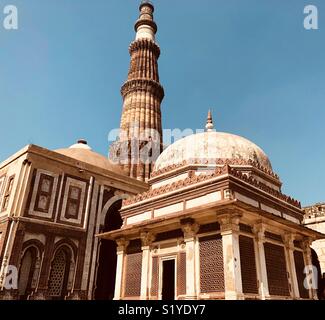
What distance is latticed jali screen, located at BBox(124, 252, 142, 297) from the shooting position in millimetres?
12500

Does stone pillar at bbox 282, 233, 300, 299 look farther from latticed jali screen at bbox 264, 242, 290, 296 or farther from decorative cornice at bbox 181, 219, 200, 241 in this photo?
decorative cornice at bbox 181, 219, 200, 241

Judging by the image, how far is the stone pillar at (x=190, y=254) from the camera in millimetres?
10352

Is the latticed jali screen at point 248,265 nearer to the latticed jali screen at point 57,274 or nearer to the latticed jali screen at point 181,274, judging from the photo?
the latticed jali screen at point 181,274

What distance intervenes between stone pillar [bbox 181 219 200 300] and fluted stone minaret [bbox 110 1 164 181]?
59.8ft

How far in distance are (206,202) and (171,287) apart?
4.37 m

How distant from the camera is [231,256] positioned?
9.58 m

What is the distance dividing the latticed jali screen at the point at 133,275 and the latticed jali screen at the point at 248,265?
445cm

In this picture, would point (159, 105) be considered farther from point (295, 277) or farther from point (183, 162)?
point (295, 277)

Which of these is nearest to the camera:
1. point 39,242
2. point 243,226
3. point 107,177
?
point 243,226

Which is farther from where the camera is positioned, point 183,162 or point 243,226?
point 183,162

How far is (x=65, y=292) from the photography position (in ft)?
52.4

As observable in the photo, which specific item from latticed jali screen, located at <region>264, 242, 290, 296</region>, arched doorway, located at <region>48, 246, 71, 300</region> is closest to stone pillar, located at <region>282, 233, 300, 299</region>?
latticed jali screen, located at <region>264, 242, 290, 296</region>

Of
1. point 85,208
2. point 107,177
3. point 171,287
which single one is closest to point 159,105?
point 107,177

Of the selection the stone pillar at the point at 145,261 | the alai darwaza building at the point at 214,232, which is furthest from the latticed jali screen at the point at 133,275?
the stone pillar at the point at 145,261
